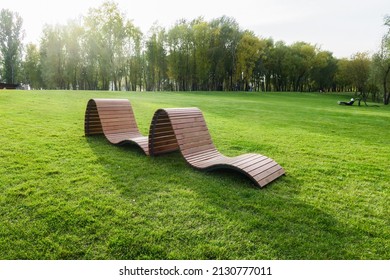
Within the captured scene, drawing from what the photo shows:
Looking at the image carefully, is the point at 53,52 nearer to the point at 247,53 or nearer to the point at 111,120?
the point at 247,53

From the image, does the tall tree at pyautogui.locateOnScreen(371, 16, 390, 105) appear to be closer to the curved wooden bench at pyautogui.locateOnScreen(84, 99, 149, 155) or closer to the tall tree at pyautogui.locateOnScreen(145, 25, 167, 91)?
the tall tree at pyautogui.locateOnScreen(145, 25, 167, 91)

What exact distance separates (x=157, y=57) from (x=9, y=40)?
28.2 m

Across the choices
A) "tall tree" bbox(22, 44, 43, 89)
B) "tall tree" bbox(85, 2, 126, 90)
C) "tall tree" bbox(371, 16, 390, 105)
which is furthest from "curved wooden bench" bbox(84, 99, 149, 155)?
"tall tree" bbox(22, 44, 43, 89)

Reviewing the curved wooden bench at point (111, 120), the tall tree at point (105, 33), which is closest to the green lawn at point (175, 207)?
the curved wooden bench at point (111, 120)

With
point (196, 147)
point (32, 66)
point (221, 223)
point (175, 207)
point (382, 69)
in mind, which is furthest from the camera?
→ point (32, 66)

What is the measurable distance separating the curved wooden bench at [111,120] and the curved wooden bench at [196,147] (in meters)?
1.19

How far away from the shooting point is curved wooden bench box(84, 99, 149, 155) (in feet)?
28.1

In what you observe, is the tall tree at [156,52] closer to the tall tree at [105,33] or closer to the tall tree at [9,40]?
the tall tree at [105,33]

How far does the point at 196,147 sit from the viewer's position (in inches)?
276

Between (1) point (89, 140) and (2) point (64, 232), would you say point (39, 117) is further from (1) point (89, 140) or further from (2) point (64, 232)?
(2) point (64, 232)

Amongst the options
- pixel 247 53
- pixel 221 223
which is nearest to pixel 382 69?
pixel 247 53

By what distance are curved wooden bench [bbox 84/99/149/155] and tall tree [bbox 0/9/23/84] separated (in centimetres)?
5673

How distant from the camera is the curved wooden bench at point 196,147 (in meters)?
5.80

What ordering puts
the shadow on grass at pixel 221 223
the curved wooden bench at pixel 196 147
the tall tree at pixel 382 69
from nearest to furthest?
the shadow on grass at pixel 221 223 < the curved wooden bench at pixel 196 147 < the tall tree at pixel 382 69
